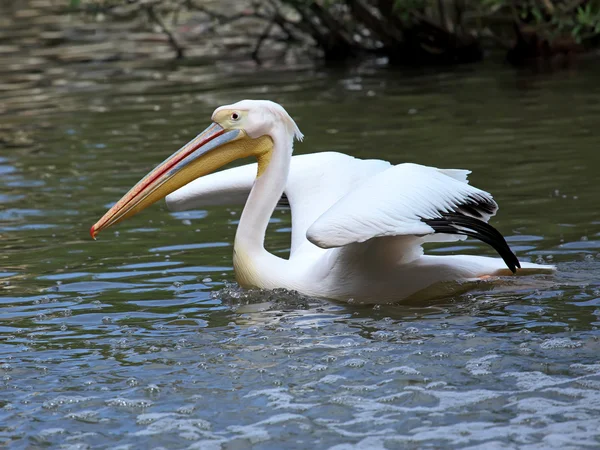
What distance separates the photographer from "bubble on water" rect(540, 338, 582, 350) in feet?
13.2

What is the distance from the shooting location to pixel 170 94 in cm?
1170

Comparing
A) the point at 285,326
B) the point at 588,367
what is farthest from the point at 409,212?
the point at 588,367

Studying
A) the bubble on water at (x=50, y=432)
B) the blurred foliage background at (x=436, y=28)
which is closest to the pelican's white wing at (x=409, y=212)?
the bubble on water at (x=50, y=432)

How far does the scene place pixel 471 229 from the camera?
177 inches

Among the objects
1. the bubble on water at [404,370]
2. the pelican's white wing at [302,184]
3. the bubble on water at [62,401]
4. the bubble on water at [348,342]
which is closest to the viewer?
the bubble on water at [62,401]

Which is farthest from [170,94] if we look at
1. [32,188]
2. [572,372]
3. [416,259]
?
[572,372]

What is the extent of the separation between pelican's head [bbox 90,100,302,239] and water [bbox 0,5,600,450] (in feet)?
1.65

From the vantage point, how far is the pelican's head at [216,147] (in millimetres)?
5008

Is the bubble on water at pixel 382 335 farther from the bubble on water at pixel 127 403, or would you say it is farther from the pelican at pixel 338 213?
the bubble on water at pixel 127 403

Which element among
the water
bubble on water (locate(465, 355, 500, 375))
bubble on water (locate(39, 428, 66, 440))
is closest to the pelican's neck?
the water

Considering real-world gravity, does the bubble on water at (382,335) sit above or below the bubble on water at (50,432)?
below

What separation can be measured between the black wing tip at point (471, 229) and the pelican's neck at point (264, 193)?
0.96 meters

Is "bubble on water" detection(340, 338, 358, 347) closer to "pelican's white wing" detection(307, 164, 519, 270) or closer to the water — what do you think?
the water

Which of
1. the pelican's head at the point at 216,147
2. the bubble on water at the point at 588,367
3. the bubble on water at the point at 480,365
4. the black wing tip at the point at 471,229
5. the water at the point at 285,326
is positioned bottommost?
the water at the point at 285,326
